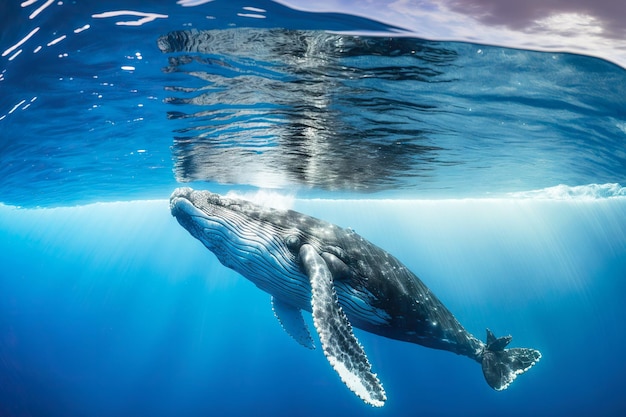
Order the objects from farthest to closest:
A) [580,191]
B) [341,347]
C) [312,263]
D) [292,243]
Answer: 1. [580,191]
2. [292,243]
3. [312,263]
4. [341,347]

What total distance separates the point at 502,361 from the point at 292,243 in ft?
23.4

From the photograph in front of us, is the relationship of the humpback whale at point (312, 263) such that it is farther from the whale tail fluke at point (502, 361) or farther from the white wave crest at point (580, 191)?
the white wave crest at point (580, 191)

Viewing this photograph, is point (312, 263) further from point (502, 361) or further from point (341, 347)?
point (502, 361)

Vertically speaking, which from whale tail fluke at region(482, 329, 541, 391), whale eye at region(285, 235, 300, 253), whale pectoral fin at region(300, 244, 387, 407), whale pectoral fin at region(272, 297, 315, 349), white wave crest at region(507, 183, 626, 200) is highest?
whale eye at region(285, 235, 300, 253)

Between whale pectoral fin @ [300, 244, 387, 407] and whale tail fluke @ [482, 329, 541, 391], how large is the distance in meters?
5.54

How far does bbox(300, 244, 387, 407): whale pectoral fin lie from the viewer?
508cm

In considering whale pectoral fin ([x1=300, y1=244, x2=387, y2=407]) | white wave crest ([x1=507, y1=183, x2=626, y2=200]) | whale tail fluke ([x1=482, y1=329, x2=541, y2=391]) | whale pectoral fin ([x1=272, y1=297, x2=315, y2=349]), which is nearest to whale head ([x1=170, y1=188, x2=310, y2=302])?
whale pectoral fin ([x1=300, y1=244, x2=387, y2=407])

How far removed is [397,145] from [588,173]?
517 inches

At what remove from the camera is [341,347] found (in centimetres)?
549

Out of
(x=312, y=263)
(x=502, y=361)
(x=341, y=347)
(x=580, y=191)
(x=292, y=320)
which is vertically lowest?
(x=580, y=191)

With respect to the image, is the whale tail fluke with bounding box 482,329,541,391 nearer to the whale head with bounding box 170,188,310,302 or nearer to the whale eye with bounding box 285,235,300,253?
the whale head with bounding box 170,188,310,302

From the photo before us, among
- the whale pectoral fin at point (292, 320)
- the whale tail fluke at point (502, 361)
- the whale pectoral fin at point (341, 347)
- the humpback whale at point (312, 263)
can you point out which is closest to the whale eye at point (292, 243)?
the humpback whale at point (312, 263)

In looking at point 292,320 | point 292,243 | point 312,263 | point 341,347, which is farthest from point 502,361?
point 292,243

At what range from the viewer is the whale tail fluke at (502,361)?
9078mm
